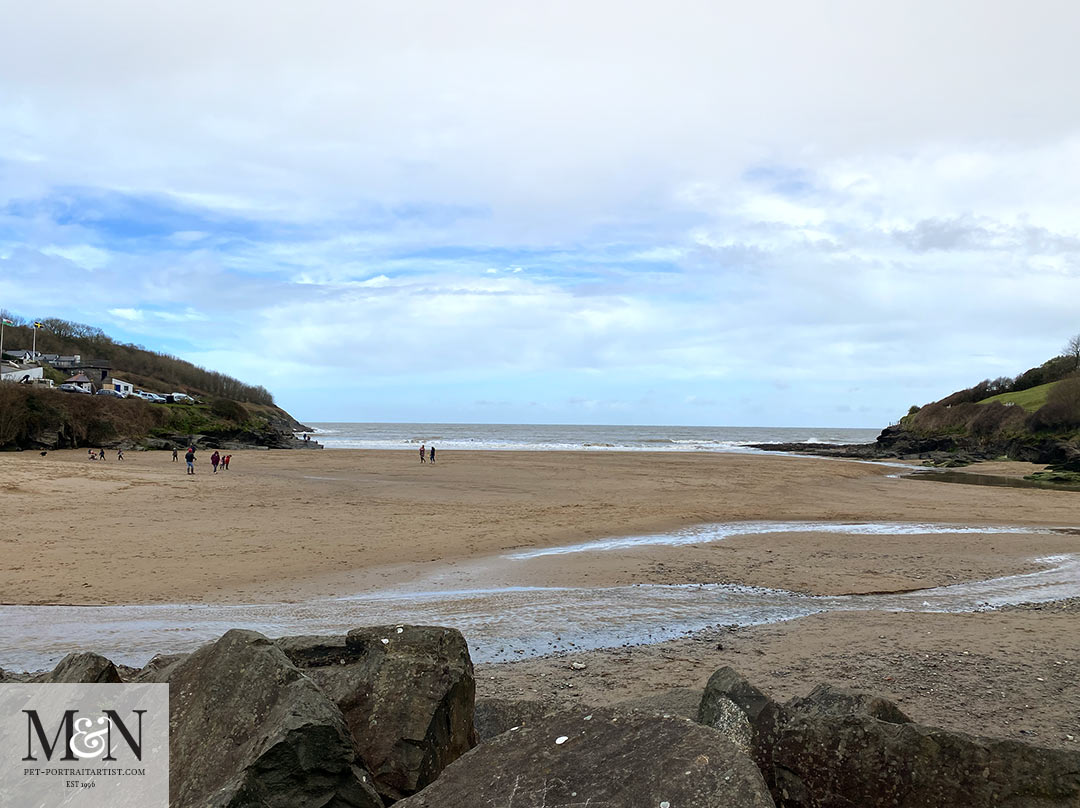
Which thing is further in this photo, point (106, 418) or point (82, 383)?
point (82, 383)

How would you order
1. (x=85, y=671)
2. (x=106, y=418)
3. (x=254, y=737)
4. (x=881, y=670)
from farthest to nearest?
(x=106, y=418), (x=881, y=670), (x=85, y=671), (x=254, y=737)

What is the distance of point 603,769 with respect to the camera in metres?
3.13

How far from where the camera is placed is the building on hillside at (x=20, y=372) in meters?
84.7

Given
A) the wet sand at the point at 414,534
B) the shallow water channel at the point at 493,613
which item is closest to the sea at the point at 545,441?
the wet sand at the point at 414,534

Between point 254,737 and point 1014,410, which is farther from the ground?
point 1014,410

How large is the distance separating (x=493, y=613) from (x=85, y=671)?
6.57 meters

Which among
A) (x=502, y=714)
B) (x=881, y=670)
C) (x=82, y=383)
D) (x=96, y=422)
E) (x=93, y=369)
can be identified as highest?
(x=93, y=369)

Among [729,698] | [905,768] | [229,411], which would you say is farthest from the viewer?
[229,411]

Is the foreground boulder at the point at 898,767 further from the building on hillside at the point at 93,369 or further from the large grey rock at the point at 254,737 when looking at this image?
the building on hillside at the point at 93,369

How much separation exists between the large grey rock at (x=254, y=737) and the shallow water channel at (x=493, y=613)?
14.8 feet

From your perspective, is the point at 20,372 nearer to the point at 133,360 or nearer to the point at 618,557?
the point at 133,360

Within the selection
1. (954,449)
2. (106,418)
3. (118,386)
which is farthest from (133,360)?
(954,449)

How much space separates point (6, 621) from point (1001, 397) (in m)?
102

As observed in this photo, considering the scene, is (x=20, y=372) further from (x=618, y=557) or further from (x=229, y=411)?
(x=618, y=557)
